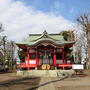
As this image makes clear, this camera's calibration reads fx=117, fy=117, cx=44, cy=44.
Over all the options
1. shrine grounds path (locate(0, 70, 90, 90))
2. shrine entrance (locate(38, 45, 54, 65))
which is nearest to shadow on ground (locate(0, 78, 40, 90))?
shrine grounds path (locate(0, 70, 90, 90))

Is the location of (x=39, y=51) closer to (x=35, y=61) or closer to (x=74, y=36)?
(x=35, y=61)

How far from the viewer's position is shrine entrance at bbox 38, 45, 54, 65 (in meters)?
20.5

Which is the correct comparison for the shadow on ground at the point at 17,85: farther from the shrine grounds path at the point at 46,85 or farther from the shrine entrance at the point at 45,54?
the shrine entrance at the point at 45,54

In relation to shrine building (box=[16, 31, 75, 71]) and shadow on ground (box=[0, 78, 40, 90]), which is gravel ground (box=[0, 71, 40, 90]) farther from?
shrine building (box=[16, 31, 75, 71])

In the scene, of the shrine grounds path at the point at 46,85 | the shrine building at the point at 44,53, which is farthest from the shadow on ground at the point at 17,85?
the shrine building at the point at 44,53

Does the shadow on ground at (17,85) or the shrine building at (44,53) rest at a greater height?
the shrine building at (44,53)

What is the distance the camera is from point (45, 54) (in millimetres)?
20000

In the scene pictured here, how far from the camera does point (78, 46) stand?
41312 millimetres

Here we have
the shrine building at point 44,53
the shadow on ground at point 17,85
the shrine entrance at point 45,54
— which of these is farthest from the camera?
the shrine entrance at point 45,54

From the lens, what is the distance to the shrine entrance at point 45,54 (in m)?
20.5

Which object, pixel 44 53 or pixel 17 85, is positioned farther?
pixel 44 53

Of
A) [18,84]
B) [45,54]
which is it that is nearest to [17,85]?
[18,84]

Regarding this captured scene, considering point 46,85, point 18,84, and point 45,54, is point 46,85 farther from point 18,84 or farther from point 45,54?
point 45,54

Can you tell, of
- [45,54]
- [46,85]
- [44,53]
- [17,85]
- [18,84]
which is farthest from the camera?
[44,53]
